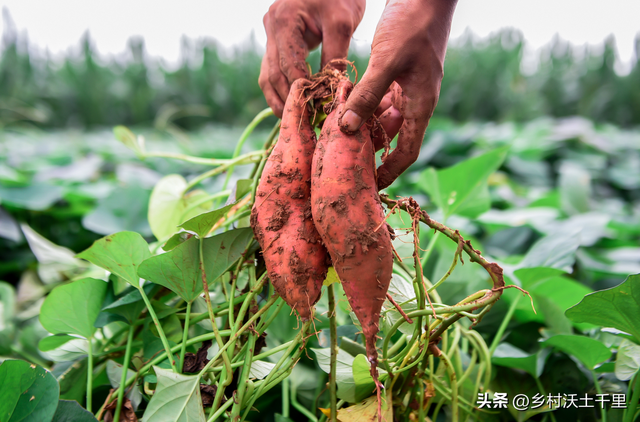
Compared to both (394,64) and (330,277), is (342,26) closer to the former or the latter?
(394,64)

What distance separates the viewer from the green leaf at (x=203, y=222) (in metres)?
0.34

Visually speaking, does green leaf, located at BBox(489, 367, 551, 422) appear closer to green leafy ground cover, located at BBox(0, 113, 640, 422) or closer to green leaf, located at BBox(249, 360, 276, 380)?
green leafy ground cover, located at BBox(0, 113, 640, 422)

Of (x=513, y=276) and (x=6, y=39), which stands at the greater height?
(x=6, y=39)

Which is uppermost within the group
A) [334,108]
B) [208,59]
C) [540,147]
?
[208,59]

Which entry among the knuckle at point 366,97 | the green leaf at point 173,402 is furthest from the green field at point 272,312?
the knuckle at point 366,97

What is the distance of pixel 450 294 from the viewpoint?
58cm

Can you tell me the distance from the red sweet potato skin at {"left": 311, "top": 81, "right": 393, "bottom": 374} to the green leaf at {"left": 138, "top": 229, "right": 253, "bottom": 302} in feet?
0.34

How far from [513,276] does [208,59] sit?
372 cm

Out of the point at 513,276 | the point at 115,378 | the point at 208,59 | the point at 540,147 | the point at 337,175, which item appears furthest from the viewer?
the point at 208,59

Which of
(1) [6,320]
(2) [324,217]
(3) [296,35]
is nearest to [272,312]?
(2) [324,217]

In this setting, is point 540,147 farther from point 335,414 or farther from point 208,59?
point 208,59

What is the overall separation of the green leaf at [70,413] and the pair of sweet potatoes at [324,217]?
24 centimetres

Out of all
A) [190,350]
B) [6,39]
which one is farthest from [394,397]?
[6,39]

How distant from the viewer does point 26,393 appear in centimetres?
36
